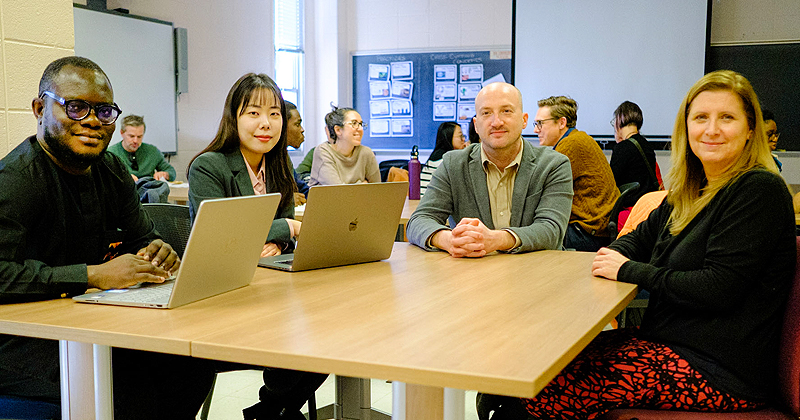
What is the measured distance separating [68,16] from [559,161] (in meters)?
1.71

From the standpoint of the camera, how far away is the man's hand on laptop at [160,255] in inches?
63.1

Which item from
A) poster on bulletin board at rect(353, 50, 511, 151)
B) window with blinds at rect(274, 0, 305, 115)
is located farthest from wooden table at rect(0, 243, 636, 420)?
window with blinds at rect(274, 0, 305, 115)

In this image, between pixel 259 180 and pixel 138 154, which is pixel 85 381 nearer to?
pixel 259 180

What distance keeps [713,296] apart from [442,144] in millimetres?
4156

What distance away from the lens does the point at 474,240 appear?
2.06 metres

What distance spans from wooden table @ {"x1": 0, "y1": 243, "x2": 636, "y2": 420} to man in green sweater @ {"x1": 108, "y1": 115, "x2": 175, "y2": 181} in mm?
4023

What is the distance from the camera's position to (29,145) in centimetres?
155

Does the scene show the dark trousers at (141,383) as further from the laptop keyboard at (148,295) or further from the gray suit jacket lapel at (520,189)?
the gray suit jacket lapel at (520,189)

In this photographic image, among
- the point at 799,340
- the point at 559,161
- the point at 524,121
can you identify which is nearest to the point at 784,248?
the point at 799,340

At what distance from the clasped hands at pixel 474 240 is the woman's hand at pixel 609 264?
39 centimetres

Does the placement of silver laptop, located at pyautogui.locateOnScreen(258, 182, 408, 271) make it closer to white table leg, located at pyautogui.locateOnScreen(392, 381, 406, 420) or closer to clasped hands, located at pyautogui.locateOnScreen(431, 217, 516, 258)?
clasped hands, located at pyautogui.locateOnScreen(431, 217, 516, 258)

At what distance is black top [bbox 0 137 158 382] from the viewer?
141cm

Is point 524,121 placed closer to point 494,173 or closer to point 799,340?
point 494,173

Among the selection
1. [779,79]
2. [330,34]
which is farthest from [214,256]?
[330,34]
